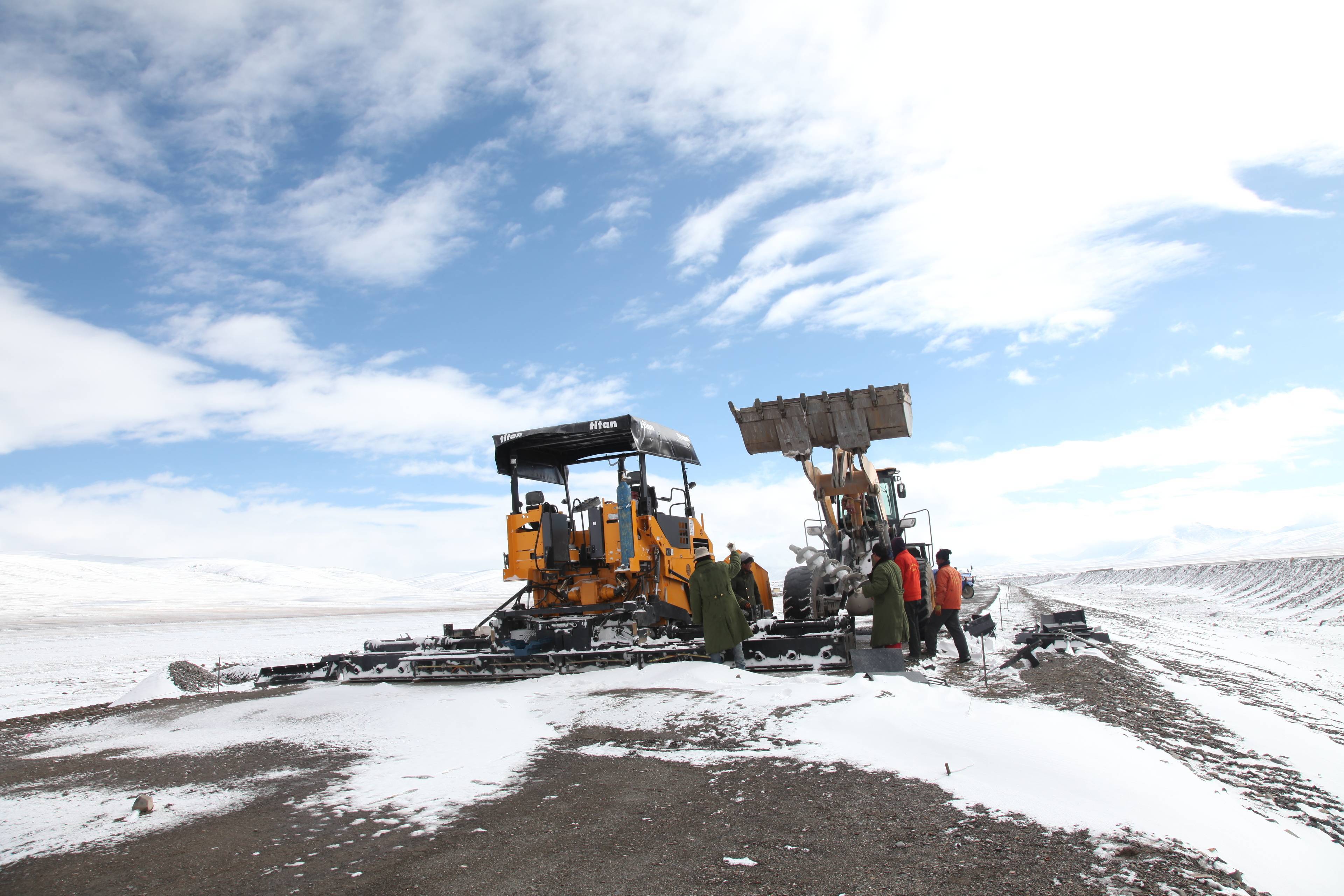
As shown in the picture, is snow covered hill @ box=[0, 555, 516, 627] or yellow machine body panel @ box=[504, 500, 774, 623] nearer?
yellow machine body panel @ box=[504, 500, 774, 623]

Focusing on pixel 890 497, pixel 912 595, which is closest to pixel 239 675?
pixel 912 595

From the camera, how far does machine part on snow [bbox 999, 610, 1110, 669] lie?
9133 millimetres

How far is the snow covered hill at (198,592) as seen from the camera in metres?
52.8

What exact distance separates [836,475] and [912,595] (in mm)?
2835

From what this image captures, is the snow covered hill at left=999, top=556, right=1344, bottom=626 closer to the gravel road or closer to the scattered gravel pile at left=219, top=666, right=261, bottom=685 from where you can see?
the gravel road

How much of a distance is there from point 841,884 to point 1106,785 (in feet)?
6.17

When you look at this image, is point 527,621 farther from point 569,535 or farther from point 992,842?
point 992,842

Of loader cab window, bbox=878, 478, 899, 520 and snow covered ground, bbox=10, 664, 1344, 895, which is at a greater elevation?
loader cab window, bbox=878, 478, 899, 520

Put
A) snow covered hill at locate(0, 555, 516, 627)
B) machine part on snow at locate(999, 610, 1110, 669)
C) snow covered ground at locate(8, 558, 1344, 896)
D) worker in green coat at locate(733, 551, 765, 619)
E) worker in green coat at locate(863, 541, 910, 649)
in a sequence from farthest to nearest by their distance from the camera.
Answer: snow covered hill at locate(0, 555, 516, 627), worker in green coat at locate(733, 551, 765, 619), machine part on snow at locate(999, 610, 1110, 669), worker in green coat at locate(863, 541, 910, 649), snow covered ground at locate(8, 558, 1344, 896)

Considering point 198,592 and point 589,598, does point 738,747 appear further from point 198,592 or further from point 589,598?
point 198,592

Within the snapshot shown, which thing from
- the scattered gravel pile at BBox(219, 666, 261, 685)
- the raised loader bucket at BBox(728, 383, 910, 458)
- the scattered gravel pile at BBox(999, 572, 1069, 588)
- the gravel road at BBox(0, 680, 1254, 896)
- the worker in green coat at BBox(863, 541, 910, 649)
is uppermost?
the raised loader bucket at BBox(728, 383, 910, 458)

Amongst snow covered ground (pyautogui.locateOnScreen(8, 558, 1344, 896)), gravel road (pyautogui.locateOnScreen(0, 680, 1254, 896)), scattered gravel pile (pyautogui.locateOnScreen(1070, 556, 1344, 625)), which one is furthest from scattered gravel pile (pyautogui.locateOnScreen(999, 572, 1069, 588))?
gravel road (pyautogui.locateOnScreen(0, 680, 1254, 896))

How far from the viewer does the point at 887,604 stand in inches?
336

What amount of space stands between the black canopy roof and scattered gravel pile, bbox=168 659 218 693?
4718 millimetres
